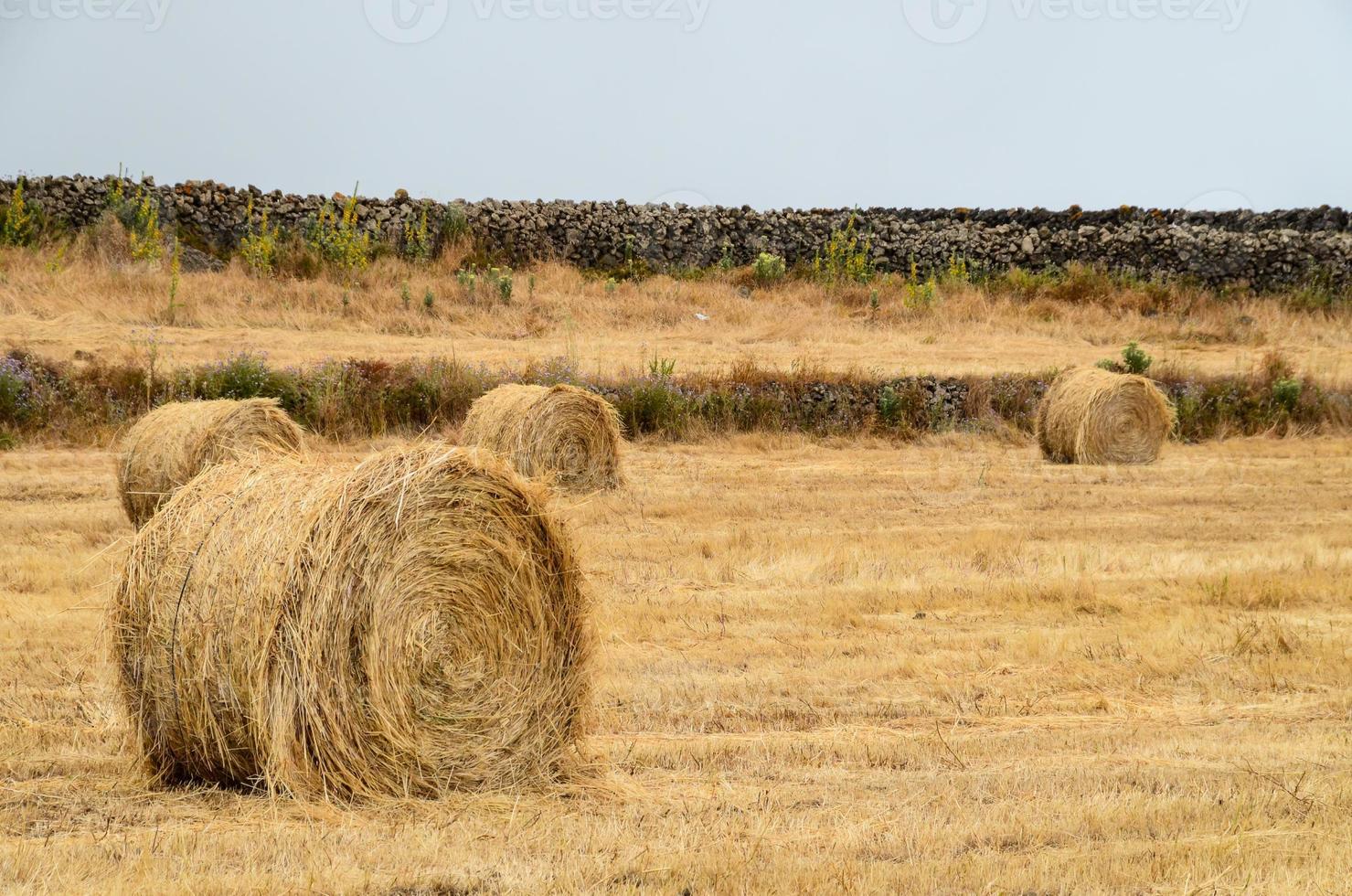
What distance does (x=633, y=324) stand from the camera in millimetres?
26328

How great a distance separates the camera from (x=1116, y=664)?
316 inches

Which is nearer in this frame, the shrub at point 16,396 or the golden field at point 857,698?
the golden field at point 857,698

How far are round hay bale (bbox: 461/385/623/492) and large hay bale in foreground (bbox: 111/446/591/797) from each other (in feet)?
26.3

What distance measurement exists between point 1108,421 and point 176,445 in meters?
11.7

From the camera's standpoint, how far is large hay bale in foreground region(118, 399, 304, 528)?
11.3m

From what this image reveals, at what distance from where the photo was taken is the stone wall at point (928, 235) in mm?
31391

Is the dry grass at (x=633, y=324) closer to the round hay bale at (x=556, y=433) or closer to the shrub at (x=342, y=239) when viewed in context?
the shrub at (x=342, y=239)

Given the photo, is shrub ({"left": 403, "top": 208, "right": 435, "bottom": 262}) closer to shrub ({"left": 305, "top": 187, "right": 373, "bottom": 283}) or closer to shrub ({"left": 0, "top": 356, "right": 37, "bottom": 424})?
shrub ({"left": 305, "top": 187, "right": 373, "bottom": 283})

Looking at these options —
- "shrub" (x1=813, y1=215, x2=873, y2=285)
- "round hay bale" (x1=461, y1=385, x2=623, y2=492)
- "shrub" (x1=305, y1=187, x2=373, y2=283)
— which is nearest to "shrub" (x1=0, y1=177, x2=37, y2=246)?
"shrub" (x1=305, y1=187, x2=373, y2=283)

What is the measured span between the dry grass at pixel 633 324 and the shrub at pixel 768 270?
1.89 ft

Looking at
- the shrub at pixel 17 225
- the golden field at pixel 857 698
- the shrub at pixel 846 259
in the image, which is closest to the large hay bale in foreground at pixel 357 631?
the golden field at pixel 857 698

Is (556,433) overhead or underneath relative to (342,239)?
underneath

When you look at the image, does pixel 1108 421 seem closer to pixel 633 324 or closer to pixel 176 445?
pixel 633 324

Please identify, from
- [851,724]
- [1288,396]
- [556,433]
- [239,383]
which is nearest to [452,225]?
[239,383]
